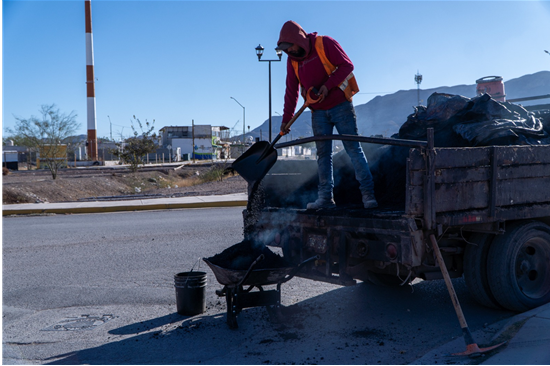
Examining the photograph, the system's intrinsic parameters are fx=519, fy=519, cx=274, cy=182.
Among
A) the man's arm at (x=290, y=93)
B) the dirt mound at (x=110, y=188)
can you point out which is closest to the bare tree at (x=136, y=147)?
the dirt mound at (x=110, y=188)

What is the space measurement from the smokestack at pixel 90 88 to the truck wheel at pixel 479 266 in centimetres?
5534

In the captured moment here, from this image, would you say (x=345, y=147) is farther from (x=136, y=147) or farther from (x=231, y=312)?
(x=136, y=147)

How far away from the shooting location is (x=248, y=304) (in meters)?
4.41

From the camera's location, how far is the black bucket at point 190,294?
481cm

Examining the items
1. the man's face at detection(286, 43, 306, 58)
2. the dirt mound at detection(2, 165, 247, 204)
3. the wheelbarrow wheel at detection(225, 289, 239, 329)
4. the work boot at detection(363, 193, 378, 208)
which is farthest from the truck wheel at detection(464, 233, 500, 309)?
the dirt mound at detection(2, 165, 247, 204)

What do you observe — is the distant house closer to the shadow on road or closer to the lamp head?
the lamp head

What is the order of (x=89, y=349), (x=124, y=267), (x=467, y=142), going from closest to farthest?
(x=89, y=349)
(x=467, y=142)
(x=124, y=267)

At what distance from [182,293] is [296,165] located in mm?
1946

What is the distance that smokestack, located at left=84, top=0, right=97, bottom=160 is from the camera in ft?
185

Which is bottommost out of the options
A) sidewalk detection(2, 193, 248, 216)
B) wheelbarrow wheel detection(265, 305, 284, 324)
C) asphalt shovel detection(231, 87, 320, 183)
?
wheelbarrow wheel detection(265, 305, 284, 324)

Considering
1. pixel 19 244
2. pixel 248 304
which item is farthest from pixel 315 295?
pixel 19 244

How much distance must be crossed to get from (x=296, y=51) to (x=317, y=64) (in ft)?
0.77

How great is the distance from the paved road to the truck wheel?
22 cm

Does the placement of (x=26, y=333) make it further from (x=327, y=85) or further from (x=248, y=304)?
(x=327, y=85)
